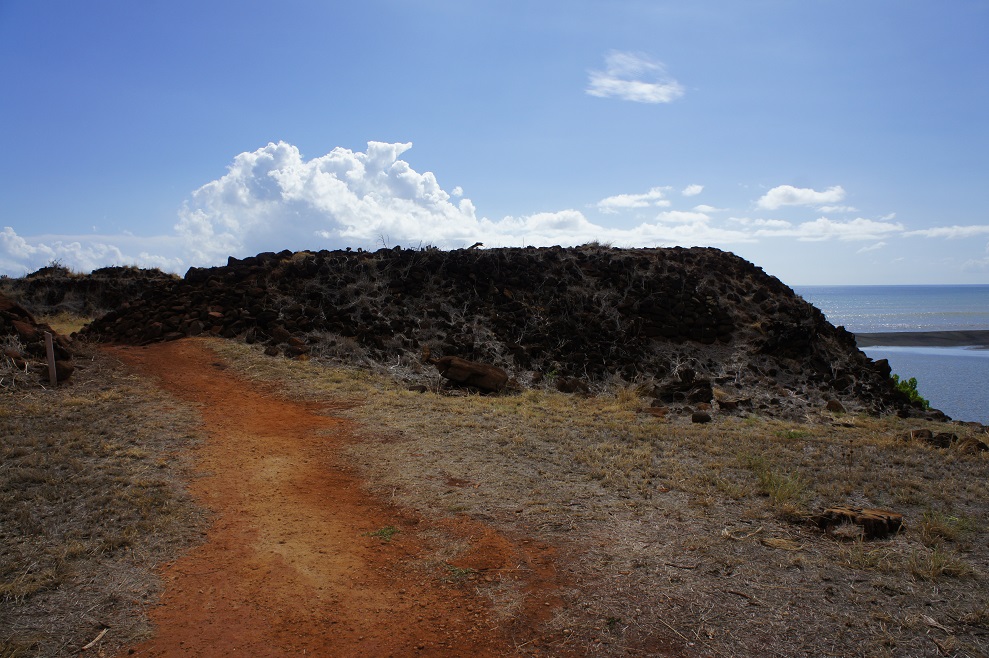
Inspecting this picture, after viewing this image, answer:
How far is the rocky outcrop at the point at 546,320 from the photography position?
1505 centimetres

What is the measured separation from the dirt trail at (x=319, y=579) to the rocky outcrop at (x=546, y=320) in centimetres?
777

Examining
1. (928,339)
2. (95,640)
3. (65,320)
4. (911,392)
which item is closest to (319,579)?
(95,640)

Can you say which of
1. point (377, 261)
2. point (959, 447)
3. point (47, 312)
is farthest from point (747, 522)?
point (47, 312)

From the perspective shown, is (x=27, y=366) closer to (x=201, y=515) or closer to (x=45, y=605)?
(x=201, y=515)

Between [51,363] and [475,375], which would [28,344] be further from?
[475,375]

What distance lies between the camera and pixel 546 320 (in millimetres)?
A: 17266

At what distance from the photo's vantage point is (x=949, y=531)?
5551 millimetres

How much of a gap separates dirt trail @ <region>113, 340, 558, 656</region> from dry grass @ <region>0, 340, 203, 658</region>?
310 mm

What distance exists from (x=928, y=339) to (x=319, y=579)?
53411mm

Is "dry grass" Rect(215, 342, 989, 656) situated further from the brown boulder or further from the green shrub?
the green shrub

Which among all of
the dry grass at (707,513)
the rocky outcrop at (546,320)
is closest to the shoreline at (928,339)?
the rocky outcrop at (546,320)

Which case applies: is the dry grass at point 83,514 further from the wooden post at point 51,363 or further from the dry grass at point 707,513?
the dry grass at point 707,513

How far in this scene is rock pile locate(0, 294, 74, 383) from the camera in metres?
10.6

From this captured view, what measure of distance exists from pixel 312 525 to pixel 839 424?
33.0 feet
